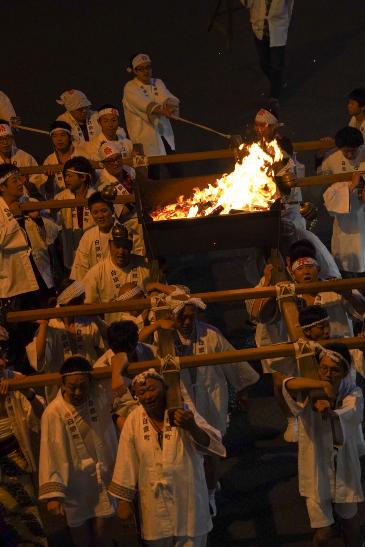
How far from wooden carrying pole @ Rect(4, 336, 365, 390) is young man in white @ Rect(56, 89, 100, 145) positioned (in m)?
5.97

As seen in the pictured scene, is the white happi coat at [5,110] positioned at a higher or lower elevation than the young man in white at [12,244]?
higher

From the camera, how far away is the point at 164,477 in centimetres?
768

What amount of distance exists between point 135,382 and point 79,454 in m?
0.89

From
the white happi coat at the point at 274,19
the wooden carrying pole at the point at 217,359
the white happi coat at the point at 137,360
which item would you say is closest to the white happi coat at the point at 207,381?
the white happi coat at the point at 137,360

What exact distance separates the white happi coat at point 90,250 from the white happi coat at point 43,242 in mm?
484

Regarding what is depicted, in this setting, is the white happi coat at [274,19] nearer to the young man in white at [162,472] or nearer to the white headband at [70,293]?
the white headband at [70,293]

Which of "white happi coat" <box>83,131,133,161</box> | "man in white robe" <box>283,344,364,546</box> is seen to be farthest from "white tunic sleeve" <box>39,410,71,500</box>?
"white happi coat" <box>83,131,133,161</box>

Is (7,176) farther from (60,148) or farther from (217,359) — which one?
(217,359)

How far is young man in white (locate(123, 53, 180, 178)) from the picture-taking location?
1338 centimetres

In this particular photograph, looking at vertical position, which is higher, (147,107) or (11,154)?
(147,107)

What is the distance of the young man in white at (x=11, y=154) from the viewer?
40.7 ft

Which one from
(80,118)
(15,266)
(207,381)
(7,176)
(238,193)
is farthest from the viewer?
(80,118)

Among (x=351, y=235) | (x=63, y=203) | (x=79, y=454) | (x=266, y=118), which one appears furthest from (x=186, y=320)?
(x=266, y=118)

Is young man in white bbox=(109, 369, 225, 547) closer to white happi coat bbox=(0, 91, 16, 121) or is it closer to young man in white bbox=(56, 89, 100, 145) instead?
young man in white bbox=(56, 89, 100, 145)
